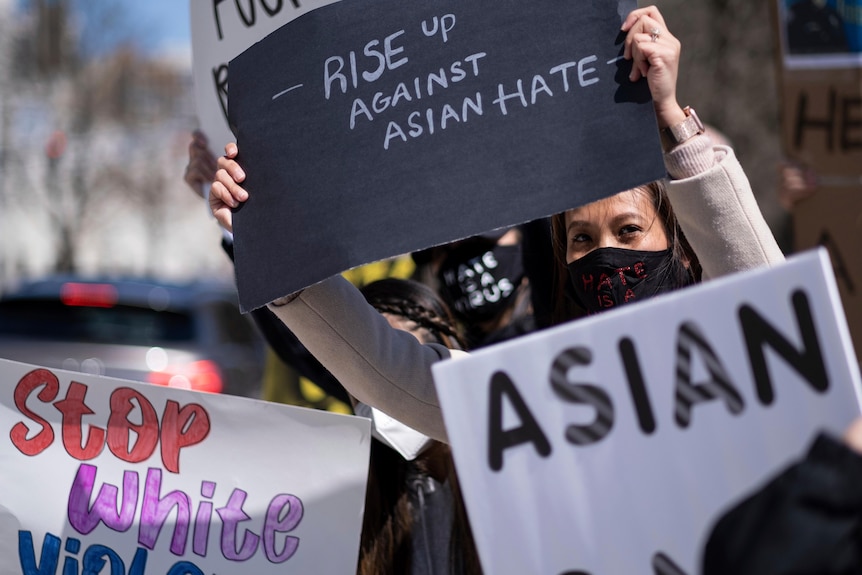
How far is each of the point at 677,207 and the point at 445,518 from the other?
0.98m

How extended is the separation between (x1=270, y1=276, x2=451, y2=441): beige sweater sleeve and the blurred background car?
18.0ft

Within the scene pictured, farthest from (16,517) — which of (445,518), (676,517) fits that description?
(676,517)

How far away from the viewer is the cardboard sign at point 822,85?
3986mm

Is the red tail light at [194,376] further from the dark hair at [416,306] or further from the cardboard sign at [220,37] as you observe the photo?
the dark hair at [416,306]

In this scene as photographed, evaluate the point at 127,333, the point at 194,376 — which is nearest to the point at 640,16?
the point at 194,376

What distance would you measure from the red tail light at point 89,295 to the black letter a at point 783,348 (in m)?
7.22

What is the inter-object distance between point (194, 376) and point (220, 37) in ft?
15.8

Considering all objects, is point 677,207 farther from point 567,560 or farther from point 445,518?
point 445,518

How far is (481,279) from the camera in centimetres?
352

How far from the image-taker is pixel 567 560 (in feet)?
4.94

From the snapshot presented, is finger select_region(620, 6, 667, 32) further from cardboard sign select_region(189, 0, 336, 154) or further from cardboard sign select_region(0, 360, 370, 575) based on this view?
cardboard sign select_region(189, 0, 336, 154)

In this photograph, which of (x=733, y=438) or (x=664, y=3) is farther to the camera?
(x=664, y=3)

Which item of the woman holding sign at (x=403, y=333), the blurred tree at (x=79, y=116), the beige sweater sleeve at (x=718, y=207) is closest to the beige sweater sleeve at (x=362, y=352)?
the woman holding sign at (x=403, y=333)

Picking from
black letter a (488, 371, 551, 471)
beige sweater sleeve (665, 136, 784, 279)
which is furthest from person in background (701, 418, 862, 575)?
beige sweater sleeve (665, 136, 784, 279)
